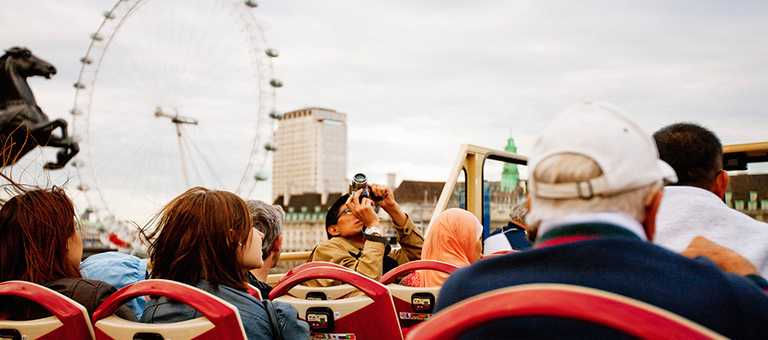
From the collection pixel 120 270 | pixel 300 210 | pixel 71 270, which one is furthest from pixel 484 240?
pixel 300 210

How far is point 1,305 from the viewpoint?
2.44m

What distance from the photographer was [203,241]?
253cm

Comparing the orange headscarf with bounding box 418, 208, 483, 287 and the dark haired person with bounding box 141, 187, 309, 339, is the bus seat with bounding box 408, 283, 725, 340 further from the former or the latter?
the orange headscarf with bounding box 418, 208, 483, 287

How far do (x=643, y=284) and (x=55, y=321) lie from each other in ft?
5.27

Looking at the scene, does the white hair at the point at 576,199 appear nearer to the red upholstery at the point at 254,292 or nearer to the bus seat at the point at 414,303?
the red upholstery at the point at 254,292

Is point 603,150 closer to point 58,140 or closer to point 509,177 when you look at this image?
point 509,177

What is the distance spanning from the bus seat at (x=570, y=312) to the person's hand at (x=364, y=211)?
3.09 meters

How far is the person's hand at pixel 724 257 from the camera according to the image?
1.74 m

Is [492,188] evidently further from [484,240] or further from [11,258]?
[11,258]

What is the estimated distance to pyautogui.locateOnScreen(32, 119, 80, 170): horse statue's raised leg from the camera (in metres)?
15.6

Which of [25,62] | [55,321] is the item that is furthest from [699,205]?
[25,62]

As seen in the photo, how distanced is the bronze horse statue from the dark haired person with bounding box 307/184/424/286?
40.1ft

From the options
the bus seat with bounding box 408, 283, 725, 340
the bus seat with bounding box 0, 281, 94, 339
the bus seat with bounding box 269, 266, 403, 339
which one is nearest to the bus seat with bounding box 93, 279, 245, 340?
the bus seat with bounding box 0, 281, 94, 339

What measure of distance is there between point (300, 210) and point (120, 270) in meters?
118
